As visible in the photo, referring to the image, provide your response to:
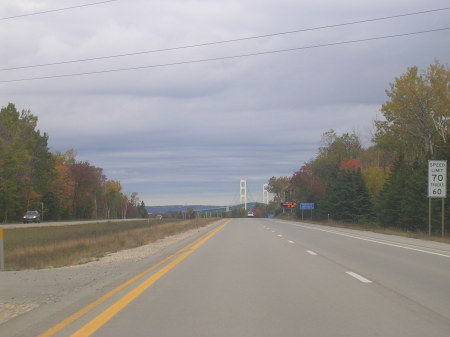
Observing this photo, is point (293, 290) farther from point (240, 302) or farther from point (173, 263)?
point (173, 263)

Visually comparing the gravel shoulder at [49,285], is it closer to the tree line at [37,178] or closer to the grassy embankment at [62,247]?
the grassy embankment at [62,247]

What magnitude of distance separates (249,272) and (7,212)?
8668cm

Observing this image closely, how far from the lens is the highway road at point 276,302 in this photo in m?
7.92

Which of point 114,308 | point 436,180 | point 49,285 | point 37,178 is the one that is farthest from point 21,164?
point 114,308

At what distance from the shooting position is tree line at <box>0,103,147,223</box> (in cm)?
8412

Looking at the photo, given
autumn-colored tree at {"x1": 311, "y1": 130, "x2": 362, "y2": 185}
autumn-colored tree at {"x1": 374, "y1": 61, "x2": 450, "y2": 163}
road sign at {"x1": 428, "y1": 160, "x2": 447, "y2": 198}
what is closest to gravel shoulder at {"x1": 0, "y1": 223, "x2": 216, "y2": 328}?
road sign at {"x1": 428, "y1": 160, "x2": 447, "y2": 198}

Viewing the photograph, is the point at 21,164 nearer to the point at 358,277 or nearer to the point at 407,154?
the point at 407,154

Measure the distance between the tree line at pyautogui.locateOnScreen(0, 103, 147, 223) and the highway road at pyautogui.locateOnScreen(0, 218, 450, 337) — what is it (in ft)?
236

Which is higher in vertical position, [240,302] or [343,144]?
[343,144]

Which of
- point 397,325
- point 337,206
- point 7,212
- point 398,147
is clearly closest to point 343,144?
point 337,206

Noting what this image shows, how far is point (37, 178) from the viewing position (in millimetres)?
105312

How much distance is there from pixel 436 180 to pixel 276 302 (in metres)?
27.7

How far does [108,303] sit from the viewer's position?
10.0 meters

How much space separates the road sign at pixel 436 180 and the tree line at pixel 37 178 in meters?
62.5
